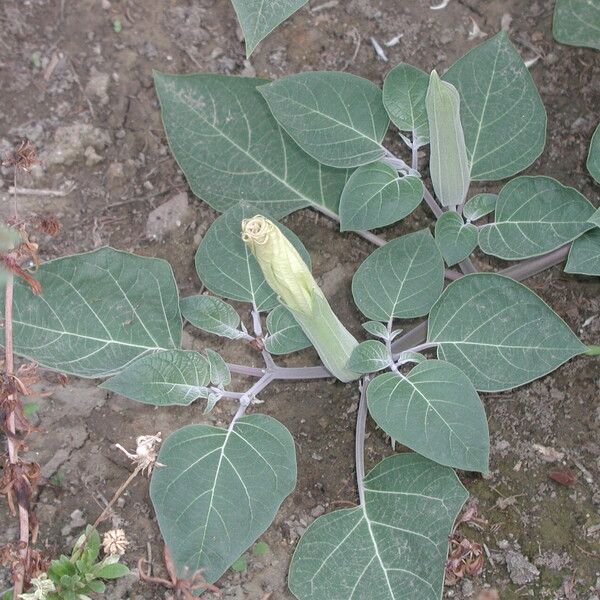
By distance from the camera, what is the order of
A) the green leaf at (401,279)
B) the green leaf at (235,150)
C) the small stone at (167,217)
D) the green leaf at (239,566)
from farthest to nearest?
the small stone at (167,217)
the green leaf at (235,150)
the green leaf at (239,566)
the green leaf at (401,279)

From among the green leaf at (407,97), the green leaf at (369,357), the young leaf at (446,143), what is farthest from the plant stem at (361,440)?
the green leaf at (407,97)

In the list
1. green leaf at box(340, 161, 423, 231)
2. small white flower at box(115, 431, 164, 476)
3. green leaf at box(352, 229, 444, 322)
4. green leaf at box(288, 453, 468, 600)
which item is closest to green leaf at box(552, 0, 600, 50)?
green leaf at box(340, 161, 423, 231)

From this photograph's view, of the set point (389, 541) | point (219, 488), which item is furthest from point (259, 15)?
point (389, 541)

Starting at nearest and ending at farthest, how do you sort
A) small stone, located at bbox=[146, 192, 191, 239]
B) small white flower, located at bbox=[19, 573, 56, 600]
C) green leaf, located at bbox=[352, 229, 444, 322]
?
1. small white flower, located at bbox=[19, 573, 56, 600]
2. green leaf, located at bbox=[352, 229, 444, 322]
3. small stone, located at bbox=[146, 192, 191, 239]

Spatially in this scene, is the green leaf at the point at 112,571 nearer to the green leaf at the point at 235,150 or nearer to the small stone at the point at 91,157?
the green leaf at the point at 235,150

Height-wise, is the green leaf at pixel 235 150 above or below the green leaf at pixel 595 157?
above

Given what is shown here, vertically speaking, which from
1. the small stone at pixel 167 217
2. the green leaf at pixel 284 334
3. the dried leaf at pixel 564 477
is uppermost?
the small stone at pixel 167 217

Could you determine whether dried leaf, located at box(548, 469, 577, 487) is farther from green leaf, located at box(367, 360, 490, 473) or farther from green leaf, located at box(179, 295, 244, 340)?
green leaf, located at box(179, 295, 244, 340)

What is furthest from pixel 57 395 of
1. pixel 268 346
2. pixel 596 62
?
pixel 596 62
